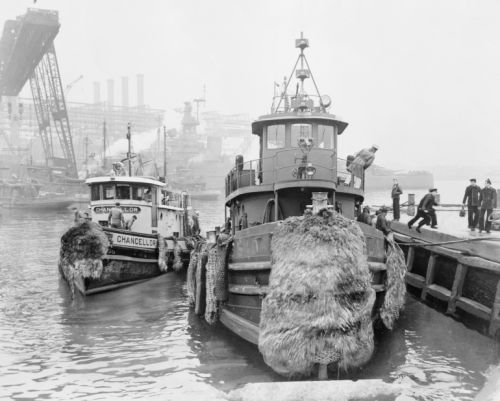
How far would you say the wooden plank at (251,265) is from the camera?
1052 cm

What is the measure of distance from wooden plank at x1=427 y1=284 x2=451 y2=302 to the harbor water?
19.3 inches

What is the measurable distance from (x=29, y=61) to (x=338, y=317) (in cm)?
6397

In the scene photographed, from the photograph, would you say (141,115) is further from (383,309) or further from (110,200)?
(383,309)

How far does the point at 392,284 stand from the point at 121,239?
32.9 feet

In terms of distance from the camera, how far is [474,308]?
38.7 feet

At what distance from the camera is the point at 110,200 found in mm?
20797

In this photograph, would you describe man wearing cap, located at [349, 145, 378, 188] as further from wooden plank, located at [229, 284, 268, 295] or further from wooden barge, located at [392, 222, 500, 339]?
wooden plank, located at [229, 284, 268, 295]

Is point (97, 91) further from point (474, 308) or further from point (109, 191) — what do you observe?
point (474, 308)

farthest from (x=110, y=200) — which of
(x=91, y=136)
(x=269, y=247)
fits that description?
(x=91, y=136)

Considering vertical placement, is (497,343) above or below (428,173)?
below

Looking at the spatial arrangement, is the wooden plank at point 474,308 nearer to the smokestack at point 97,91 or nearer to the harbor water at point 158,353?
the harbor water at point 158,353

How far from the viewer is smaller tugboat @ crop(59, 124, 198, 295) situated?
17234 millimetres

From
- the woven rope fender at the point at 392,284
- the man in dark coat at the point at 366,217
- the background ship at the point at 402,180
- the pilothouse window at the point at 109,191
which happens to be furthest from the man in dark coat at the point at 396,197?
the background ship at the point at 402,180

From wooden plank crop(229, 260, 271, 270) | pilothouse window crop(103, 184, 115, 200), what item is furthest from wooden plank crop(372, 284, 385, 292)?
pilothouse window crop(103, 184, 115, 200)
